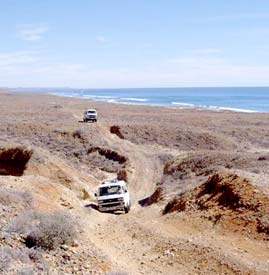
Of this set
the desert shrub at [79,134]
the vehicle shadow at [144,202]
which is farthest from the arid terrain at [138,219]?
the desert shrub at [79,134]

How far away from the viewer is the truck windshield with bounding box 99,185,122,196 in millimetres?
27797

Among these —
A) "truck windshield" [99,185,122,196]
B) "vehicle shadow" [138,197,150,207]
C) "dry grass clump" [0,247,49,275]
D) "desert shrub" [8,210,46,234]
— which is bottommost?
"vehicle shadow" [138,197,150,207]

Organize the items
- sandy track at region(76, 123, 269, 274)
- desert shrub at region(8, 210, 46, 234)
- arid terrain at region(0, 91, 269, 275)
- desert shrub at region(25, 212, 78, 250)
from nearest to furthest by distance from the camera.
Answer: desert shrub at region(25, 212, 78, 250), arid terrain at region(0, 91, 269, 275), desert shrub at region(8, 210, 46, 234), sandy track at region(76, 123, 269, 274)

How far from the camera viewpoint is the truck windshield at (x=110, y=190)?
1094 inches

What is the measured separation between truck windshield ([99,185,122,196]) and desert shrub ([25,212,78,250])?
12649mm

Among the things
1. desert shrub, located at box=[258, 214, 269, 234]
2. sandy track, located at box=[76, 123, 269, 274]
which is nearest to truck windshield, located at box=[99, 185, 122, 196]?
sandy track, located at box=[76, 123, 269, 274]

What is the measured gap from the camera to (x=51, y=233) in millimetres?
14062

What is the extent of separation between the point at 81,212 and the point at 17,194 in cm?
522

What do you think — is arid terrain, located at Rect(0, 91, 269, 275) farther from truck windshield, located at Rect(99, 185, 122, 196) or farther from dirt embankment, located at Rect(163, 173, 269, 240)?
truck windshield, located at Rect(99, 185, 122, 196)

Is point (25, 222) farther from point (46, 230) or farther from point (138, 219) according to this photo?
point (138, 219)

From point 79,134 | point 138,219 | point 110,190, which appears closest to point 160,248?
point 138,219

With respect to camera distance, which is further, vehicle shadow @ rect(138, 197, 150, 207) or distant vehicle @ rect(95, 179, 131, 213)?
vehicle shadow @ rect(138, 197, 150, 207)

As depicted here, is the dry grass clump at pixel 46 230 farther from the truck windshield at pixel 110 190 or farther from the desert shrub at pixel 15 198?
the truck windshield at pixel 110 190

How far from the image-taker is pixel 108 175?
144ft
